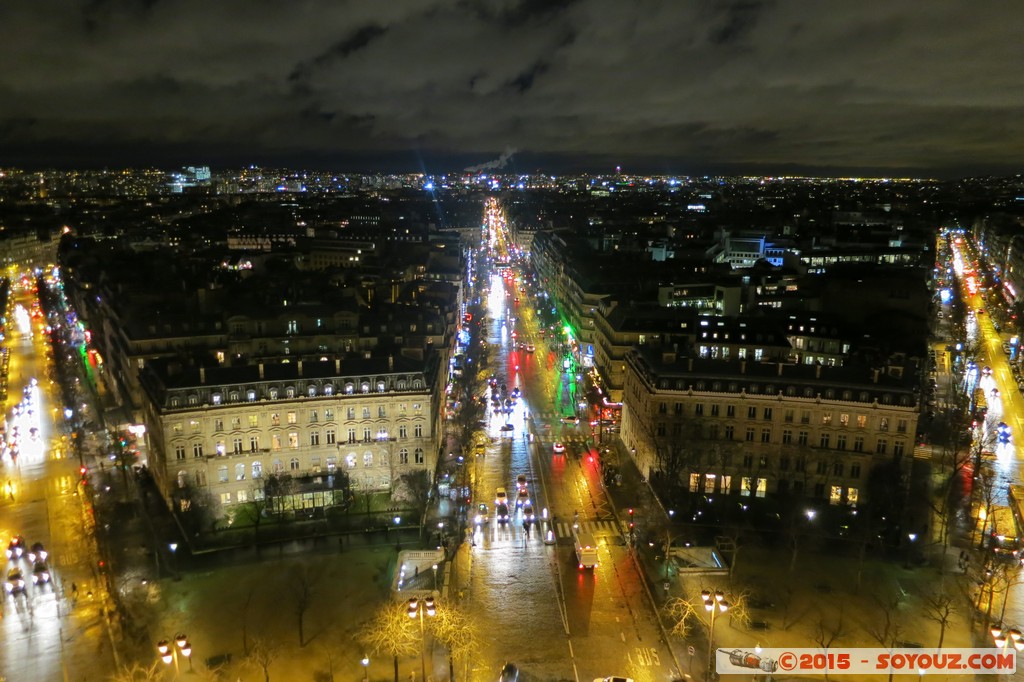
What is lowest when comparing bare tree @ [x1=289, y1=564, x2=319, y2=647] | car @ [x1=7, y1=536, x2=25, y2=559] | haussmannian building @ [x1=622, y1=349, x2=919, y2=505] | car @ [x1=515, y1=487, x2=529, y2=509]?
bare tree @ [x1=289, y1=564, x2=319, y2=647]

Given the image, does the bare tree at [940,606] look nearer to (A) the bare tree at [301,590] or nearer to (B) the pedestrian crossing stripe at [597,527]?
(B) the pedestrian crossing stripe at [597,527]

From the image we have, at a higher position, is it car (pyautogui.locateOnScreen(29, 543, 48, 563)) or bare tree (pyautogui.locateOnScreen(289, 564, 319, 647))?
car (pyautogui.locateOnScreen(29, 543, 48, 563))

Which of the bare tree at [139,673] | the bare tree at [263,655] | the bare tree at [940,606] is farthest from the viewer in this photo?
the bare tree at [940,606]

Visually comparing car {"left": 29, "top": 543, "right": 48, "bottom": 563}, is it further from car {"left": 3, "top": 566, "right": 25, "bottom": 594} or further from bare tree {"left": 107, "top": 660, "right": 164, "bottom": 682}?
bare tree {"left": 107, "top": 660, "right": 164, "bottom": 682}

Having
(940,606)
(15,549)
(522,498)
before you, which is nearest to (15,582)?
(15,549)

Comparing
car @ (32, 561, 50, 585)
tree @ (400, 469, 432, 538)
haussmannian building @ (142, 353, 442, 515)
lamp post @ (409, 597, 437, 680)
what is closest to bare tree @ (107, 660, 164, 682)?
lamp post @ (409, 597, 437, 680)

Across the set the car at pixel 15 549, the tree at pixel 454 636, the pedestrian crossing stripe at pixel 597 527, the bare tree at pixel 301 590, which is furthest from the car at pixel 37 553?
the pedestrian crossing stripe at pixel 597 527
